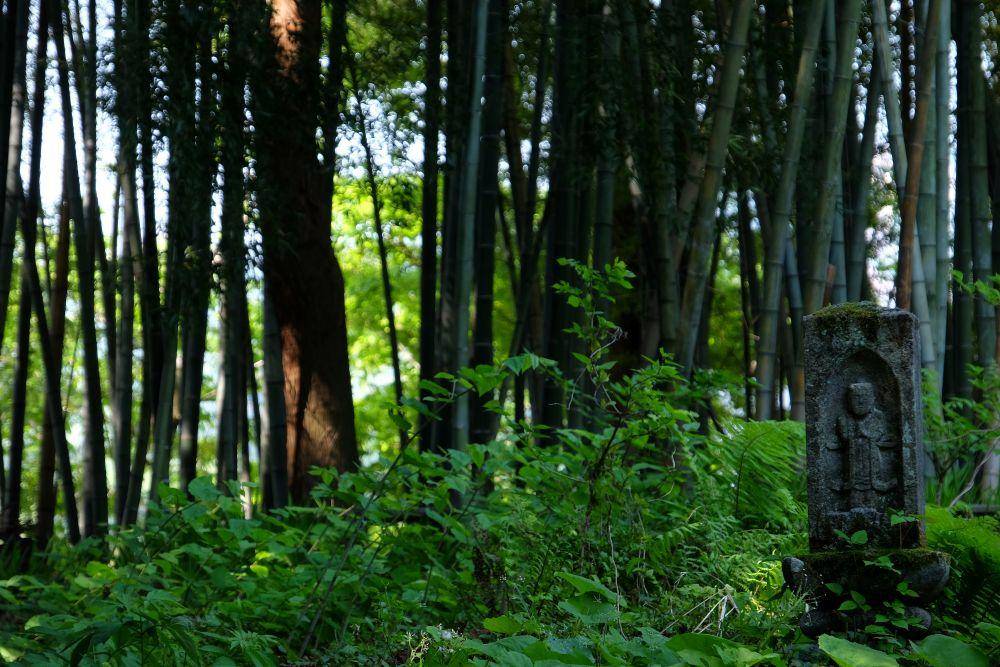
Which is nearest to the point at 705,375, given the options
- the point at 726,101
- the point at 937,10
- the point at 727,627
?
the point at 727,627

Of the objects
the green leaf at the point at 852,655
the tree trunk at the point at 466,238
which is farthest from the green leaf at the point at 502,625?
the tree trunk at the point at 466,238

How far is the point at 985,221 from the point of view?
4.53 m

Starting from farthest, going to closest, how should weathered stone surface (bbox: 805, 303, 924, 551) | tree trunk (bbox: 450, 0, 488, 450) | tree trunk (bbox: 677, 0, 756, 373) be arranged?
tree trunk (bbox: 450, 0, 488, 450) → tree trunk (bbox: 677, 0, 756, 373) → weathered stone surface (bbox: 805, 303, 924, 551)

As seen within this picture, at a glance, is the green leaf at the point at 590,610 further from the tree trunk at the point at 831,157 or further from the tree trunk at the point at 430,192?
the tree trunk at the point at 430,192

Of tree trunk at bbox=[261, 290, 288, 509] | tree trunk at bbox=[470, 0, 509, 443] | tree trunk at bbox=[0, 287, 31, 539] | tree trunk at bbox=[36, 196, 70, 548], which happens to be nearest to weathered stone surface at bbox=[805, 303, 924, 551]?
tree trunk at bbox=[470, 0, 509, 443]

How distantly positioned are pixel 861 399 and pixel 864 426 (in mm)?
64

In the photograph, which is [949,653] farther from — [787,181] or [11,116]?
[11,116]

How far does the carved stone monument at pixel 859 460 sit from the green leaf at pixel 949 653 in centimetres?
48

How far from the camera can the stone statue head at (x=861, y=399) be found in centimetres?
228

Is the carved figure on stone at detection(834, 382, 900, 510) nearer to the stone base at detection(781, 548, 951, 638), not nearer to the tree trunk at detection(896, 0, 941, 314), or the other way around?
the stone base at detection(781, 548, 951, 638)

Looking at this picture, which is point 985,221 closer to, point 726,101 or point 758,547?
point 726,101

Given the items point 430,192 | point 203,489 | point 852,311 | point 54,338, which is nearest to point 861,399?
point 852,311

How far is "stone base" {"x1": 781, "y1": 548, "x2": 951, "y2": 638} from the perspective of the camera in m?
2.10

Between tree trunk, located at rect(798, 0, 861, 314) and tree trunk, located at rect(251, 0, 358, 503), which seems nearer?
tree trunk, located at rect(798, 0, 861, 314)
